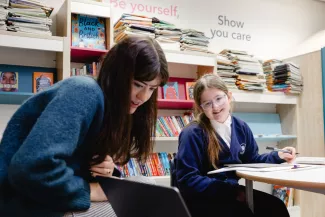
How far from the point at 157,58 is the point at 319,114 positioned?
2990mm

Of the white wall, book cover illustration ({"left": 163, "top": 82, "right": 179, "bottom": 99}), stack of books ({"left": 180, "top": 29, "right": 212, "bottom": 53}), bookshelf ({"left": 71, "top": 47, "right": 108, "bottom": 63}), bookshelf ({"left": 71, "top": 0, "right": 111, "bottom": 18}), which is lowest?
book cover illustration ({"left": 163, "top": 82, "right": 179, "bottom": 99})

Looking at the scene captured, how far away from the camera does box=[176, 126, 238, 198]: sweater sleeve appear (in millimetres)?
1637

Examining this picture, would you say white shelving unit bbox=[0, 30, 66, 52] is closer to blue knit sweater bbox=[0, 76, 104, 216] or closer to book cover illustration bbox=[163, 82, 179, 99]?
book cover illustration bbox=[163, 82, 179, 99]

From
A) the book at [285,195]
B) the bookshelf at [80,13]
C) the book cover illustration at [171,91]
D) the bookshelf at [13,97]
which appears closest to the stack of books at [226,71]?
the book cover illustration at [171,91]

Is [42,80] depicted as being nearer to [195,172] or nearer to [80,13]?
[80,13]

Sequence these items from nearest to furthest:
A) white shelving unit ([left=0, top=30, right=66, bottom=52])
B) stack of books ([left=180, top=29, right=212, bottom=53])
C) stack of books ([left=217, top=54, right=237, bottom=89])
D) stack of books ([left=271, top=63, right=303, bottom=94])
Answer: white shelving unit ([left=0, top=30, right=66, bottom=52])
stack of books ([left=180, top=29, right=212, bottom=53])
stack of books ([left=217, top=54, right=237, bottom=89])
stack of books ([left=271, top=63, right=303, bottom=94])

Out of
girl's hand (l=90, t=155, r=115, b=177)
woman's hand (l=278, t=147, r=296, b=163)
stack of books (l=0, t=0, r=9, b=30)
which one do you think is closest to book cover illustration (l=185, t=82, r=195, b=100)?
woman's hand (l=278, t=147, r=296, b=163)

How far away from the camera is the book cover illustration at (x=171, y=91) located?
3074mm

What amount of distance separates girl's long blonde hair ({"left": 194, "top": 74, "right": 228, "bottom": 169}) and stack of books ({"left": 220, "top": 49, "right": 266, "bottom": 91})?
142 cm

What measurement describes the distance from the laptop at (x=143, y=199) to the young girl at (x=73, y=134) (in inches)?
3.6

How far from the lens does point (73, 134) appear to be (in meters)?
0.77

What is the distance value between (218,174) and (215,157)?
3.9 inches

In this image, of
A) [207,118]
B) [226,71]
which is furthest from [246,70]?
[207,118]

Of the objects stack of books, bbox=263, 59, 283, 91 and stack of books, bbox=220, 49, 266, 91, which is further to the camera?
stack of books, bbox=263, 59, 283, 91
